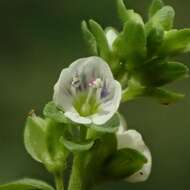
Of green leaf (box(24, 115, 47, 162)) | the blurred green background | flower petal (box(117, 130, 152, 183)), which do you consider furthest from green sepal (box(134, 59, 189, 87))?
the blurred green background

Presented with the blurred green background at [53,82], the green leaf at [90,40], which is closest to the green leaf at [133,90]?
the green leaf at [90,40]

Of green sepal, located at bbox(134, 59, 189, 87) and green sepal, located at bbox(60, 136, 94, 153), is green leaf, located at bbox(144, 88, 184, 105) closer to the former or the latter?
green sepal, located at bbox(134, 59, 189, 87)

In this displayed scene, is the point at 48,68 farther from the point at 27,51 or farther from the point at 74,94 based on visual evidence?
the point at 74,94

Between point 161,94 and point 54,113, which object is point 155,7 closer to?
point 161,94

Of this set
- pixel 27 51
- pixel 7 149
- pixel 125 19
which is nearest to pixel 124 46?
pixel 125 19

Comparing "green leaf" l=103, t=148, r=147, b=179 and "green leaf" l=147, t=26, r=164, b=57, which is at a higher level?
"green leaf" l=147, t=26, r=164, b=57

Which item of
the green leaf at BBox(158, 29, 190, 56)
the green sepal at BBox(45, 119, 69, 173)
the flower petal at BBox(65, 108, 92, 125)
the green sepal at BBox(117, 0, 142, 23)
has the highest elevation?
the green sepal at BBox(117, 0, 142, 23)

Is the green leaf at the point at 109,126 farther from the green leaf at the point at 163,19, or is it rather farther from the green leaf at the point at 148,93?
the green leaf at the point at 163,19
